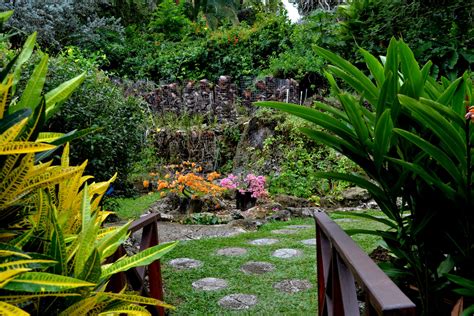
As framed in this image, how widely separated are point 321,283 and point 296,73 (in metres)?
8.08

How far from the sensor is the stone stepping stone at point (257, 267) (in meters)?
3.65

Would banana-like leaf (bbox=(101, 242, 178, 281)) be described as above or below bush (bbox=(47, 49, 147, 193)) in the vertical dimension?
below

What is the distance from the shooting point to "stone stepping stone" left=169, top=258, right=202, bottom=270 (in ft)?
12.5

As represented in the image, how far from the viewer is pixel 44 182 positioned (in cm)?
90

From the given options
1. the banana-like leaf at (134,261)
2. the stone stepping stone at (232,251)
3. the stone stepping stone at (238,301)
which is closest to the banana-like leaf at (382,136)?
the banana-like leaf at (134,261)

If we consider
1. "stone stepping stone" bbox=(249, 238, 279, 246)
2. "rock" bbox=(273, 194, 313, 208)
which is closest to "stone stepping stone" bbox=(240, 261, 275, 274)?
"stone stepping stone" bbox=(249, 238, 279, 246)

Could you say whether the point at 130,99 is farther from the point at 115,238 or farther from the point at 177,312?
the point at 115,238

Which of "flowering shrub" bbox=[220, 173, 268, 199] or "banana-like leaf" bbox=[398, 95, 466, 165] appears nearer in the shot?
"banana-like leaf" bbox=[398, 95, 466, 165]

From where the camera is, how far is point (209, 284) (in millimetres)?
3375

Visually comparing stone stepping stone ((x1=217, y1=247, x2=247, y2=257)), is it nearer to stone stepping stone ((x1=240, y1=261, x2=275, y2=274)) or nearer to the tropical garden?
the tropical garden

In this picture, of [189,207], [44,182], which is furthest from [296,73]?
[44,182]

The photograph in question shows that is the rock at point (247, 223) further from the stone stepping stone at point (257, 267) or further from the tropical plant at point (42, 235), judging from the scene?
the tropical plant at point (42, 235)

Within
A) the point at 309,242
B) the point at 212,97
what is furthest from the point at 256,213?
the point at 212,97

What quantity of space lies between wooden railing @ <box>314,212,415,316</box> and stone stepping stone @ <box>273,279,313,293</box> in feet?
4.62
